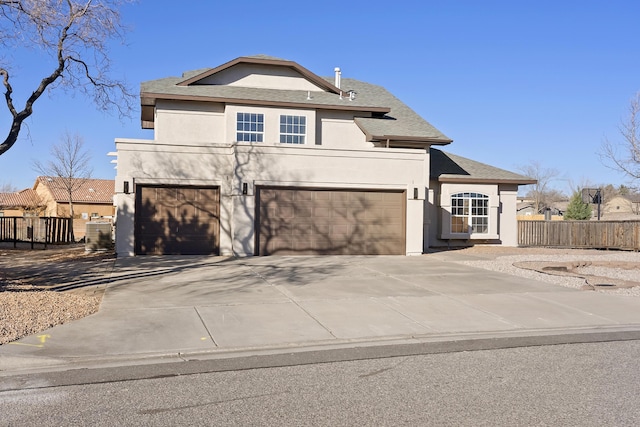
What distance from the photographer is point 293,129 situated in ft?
75.2

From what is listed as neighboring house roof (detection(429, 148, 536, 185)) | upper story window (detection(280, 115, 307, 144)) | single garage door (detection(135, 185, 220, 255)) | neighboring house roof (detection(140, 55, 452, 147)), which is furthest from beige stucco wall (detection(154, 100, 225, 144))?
neighboring house roof (detection(429, 148, 536, 185))

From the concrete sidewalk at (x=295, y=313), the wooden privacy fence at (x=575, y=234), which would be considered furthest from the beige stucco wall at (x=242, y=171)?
the wooden privacy fence at (x=575, y=234)

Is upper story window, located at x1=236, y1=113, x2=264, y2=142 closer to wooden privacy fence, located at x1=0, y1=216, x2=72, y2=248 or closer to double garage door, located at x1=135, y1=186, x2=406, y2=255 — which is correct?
double garage door, located at x1=135, y1=186, x2=406, y2=255

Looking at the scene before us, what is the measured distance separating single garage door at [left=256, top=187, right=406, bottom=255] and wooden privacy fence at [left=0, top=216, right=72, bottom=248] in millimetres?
11678

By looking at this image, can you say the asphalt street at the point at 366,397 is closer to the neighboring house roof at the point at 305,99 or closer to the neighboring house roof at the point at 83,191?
the neighboring house roof at the point at 305,99

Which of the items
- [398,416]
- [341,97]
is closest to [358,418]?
[398,416]

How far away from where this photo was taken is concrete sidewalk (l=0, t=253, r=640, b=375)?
785 centimetres

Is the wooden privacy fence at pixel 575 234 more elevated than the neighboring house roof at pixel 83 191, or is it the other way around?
the neighboring house roof at pixel 83 191

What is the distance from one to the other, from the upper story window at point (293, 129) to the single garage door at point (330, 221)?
11.5 ft

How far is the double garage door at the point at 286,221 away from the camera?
19.1 meters

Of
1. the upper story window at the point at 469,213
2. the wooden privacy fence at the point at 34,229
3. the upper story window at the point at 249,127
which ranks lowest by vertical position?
the wooden privacy fence at the point at 34,229

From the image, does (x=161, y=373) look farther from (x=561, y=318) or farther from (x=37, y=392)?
(x=561, y=318)

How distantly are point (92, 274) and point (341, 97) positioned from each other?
1366 centimetres

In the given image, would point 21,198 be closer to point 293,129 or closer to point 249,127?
point 249,127
